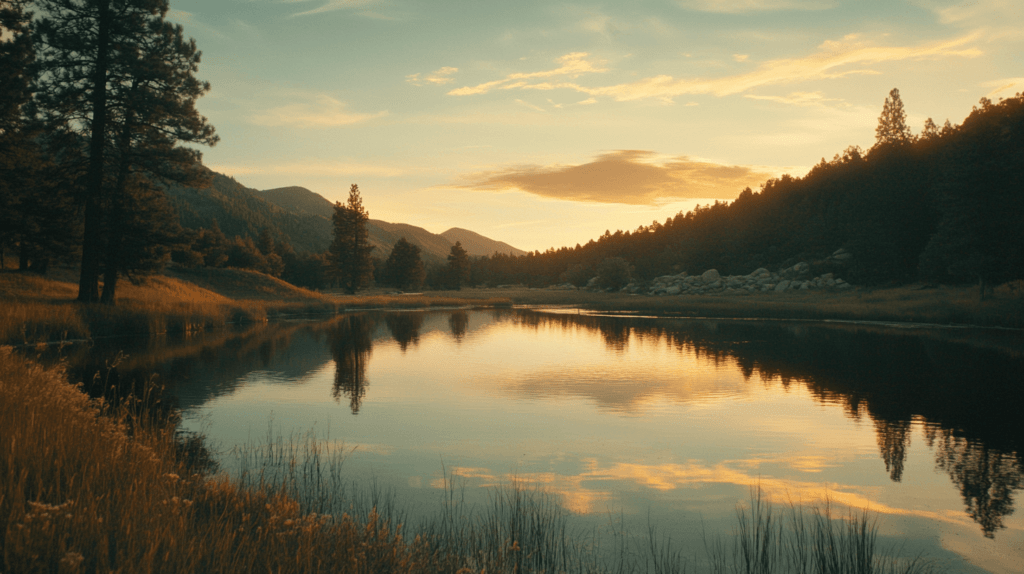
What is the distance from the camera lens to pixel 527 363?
24531 mm

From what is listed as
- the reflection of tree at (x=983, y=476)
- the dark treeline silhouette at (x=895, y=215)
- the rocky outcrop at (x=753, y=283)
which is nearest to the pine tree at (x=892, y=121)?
the dark treeline silhouette at (x=895, y=215)

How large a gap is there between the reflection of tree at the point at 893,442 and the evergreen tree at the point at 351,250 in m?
88.3

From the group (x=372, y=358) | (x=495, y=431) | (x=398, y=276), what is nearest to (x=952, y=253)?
(x=372, y=358)

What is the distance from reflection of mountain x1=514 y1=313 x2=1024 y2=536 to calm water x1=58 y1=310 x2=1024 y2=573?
7 centimetres

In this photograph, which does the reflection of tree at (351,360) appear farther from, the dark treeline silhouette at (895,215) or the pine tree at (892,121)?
the pine tree at (892,121)

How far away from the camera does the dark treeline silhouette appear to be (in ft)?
147

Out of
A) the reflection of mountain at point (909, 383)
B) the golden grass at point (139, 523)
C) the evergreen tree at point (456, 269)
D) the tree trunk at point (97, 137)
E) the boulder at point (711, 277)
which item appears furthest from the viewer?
the evergreen tree at point (456, 269)

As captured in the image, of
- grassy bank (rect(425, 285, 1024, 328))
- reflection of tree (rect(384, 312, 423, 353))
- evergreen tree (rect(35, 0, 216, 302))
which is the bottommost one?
reflection of tree (rect(384, 312, 423, 353))

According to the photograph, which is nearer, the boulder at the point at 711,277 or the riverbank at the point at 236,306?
the riverbank at the point at 236,306

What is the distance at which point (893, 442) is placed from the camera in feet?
39.9

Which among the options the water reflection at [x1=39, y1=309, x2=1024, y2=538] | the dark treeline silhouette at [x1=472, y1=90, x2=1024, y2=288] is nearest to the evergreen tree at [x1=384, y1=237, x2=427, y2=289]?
the dark treeline silhouette at [x1=472, y1=90, x2=1024, y2=288]

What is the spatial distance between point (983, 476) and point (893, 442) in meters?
2.31

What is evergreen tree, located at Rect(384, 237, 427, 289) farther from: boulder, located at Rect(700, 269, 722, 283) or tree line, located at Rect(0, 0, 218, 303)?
tree line, located at Rect(0, 0, 218, 303)

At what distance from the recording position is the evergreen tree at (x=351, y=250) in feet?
317
